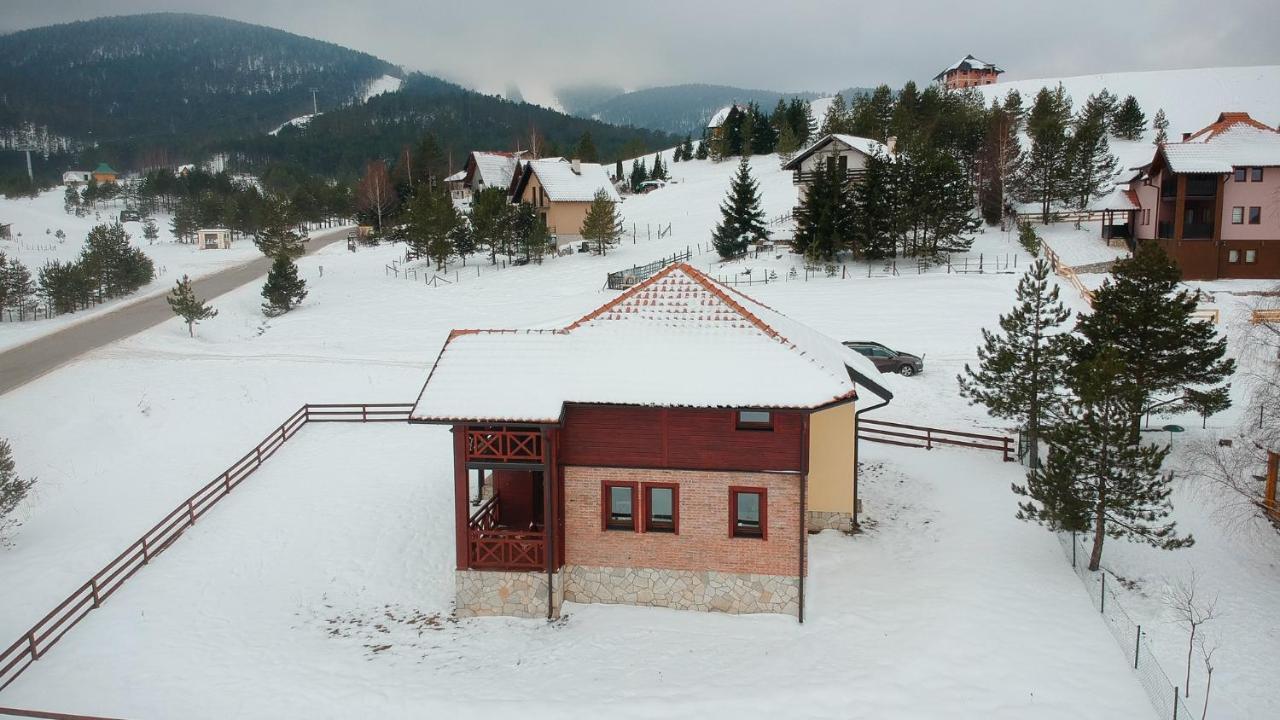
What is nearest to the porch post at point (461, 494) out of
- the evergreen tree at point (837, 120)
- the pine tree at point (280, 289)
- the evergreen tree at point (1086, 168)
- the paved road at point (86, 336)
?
the paved road at point (86, 336)

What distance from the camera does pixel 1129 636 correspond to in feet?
51.9

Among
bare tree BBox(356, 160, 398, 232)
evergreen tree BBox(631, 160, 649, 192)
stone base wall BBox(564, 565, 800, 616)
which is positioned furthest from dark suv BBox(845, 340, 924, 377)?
evergreen tree BBox(631, 160, 649, 192)

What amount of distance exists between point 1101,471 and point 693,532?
8.62m

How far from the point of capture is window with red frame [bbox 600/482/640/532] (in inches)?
677

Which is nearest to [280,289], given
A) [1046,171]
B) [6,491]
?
[6,491]

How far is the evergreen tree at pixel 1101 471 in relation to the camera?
54.5ft

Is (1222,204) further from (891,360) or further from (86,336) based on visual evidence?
(86,336)

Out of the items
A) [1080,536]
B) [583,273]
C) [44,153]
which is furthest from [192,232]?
[44,153]

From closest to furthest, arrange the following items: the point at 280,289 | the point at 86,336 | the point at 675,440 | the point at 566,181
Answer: the point at 675,440, the point at 86,336, the point at 280,289, the point at 566,181

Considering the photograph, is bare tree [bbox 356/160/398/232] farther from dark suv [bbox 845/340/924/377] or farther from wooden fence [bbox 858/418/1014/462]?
wooden fence [bbox 858/418/1014/462]

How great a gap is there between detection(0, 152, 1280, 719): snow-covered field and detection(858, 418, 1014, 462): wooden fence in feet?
2.07

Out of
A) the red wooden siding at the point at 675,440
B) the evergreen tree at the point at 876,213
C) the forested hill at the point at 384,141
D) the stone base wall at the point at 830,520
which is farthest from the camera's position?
the forested hill at the point at 384,141

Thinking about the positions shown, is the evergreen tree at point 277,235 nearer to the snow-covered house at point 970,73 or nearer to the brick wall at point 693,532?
the brick wall at point 693,532

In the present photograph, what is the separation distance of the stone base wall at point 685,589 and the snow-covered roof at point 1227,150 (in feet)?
141
